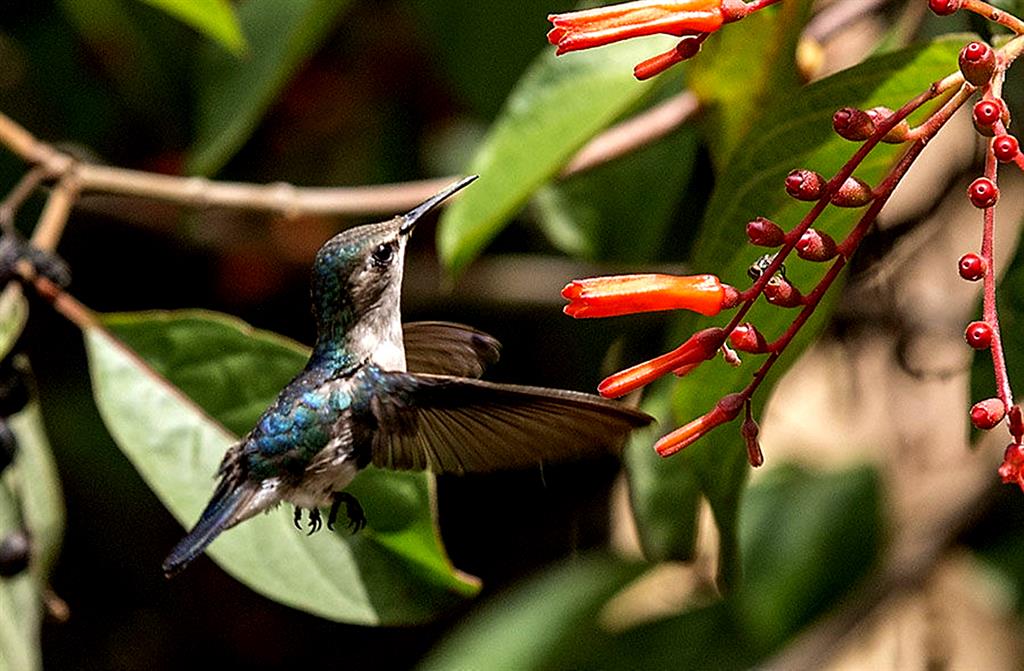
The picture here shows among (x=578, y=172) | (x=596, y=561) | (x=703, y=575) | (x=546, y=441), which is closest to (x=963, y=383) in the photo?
(x=703, y=575)

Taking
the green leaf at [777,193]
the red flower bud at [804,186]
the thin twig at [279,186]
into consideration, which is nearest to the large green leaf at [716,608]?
the thin twig at [279,186]

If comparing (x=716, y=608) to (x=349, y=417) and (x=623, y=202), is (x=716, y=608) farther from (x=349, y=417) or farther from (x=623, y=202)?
(x=349, y=417)

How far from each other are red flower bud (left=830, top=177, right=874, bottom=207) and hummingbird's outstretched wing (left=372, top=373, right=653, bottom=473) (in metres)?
0.18

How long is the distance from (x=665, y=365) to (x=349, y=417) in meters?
0.43

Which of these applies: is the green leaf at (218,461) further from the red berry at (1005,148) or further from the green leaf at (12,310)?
the red berry at (1005,148)

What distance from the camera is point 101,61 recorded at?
8.50 feet

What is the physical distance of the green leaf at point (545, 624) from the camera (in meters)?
2.18

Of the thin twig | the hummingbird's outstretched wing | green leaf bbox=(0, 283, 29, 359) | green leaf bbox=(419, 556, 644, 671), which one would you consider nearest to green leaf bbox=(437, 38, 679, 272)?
the thin twig

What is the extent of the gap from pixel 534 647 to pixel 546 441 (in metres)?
1.13

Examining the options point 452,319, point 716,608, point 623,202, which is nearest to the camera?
point 623,202

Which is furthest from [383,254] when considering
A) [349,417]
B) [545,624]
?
[545,624]

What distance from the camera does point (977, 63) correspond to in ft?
2.94

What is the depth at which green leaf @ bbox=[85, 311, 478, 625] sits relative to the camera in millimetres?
1348

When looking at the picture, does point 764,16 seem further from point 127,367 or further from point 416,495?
point 127,367
